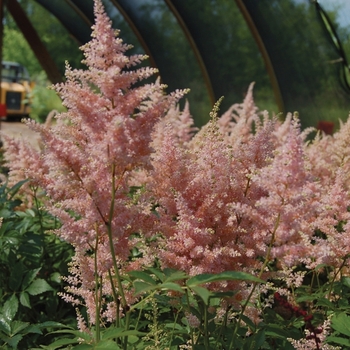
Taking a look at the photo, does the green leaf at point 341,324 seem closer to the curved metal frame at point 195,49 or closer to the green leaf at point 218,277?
the green leaf at point 218,277

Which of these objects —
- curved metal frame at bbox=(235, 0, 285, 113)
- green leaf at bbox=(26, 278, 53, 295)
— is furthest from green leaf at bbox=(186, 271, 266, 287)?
curved metal frame at bbox=(235, 0, 285, 113)

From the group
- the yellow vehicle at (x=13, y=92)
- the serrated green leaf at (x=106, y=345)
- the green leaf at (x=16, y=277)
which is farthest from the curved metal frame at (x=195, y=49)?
the yellow vehicle at (x=13, y=92)

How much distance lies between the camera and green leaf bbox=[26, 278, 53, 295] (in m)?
2.93

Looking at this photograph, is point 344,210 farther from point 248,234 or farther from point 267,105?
point 267,105

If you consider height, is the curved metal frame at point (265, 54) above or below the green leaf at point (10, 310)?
above

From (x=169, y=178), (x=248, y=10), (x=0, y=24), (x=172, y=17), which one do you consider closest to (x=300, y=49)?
(x=248, y=10)

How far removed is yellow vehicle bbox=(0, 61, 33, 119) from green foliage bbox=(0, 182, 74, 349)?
23.8 metres

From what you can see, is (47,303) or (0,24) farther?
(0,24)

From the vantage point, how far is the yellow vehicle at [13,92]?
27031 mm

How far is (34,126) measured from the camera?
79.1 inches

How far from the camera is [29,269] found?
3.41 meters

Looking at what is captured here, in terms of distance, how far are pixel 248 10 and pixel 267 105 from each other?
4.87 ft

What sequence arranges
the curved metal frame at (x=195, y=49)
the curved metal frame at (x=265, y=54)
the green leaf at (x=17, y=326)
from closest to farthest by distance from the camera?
the green leaf at (x=17, y=326) < the curved metal frame at (x=265, y=54) < the curved metal frame at (x=195, y=49)

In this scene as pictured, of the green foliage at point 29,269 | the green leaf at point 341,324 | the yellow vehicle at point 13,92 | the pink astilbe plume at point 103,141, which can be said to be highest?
the pink astilbe plume at point 103,141
